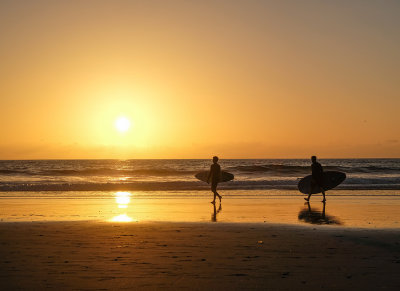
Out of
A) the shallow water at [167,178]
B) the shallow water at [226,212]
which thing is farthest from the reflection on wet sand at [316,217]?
the shallow water at [167,178]

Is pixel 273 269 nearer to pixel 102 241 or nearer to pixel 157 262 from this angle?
pixel 157 262

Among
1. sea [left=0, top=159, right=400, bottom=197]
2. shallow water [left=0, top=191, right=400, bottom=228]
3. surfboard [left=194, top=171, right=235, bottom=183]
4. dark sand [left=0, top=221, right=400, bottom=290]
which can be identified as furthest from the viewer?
sea [left=0, top=159, right=400, bottom=197]

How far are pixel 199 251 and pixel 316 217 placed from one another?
20.3 ft

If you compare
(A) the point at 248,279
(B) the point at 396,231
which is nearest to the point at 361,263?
(A) the point at 248,279

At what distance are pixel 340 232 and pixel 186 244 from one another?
3.60 metres

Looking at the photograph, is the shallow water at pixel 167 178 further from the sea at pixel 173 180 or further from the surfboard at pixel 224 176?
the surfboard at pixel 224 176

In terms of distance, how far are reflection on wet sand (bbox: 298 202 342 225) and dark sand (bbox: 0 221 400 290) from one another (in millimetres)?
1286

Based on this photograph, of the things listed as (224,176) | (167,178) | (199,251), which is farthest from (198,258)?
(167,178)

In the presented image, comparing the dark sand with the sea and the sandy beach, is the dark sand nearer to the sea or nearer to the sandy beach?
the sandy beach

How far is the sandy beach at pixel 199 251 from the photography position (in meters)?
6.08

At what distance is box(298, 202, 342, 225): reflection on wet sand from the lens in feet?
40.3

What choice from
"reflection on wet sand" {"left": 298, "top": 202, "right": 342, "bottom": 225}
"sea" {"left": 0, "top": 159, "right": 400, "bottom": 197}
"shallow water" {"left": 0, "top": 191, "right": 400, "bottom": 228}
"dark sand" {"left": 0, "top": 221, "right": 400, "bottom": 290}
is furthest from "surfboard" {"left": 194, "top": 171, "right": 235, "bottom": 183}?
"dark sand" {"left": 0, "top": 221, "right": 400, "bottom": 290}

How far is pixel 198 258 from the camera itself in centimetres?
748

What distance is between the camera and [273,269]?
668 centimetres
